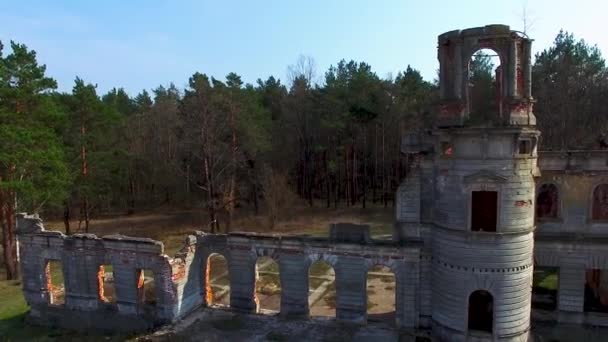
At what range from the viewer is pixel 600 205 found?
1581cm

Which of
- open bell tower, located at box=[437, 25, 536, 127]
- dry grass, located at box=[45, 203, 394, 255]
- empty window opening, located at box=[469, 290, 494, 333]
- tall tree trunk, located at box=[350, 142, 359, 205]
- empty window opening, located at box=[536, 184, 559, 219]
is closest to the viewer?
open bell tower, located at box=[437, 25, 536, 127]

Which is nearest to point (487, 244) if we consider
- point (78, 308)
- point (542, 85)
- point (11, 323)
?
point (78, 308)

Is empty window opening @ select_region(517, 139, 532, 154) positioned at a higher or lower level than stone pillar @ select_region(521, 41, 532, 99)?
lower

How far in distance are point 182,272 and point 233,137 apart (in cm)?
1783

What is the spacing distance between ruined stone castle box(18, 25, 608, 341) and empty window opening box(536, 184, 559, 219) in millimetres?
48

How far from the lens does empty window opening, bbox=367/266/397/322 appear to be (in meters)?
17.6

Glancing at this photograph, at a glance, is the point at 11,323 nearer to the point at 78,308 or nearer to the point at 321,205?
the point at 78,308

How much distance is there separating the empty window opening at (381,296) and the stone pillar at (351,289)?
31.7 inches

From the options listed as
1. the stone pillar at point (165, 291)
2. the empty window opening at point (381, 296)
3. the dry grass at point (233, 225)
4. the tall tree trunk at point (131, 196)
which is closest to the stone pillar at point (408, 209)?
the empty window opening at point (381, 296)

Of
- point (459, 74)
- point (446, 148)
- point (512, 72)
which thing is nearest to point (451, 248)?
point (446, 148)

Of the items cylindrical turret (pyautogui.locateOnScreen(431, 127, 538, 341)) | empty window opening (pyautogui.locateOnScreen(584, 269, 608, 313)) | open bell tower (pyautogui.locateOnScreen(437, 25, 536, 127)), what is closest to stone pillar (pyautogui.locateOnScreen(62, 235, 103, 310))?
cylindrical turret (pyautogui.locateOnScreen(431, 127, 538, 341))

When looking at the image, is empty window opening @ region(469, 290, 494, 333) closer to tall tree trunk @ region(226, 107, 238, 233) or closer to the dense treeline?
the dense treeline

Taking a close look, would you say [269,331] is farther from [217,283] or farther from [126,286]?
[217,283]

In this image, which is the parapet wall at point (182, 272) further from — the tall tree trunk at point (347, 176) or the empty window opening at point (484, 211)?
the tall tree trunk at point (347, 176)
